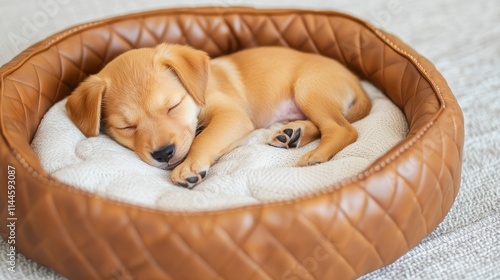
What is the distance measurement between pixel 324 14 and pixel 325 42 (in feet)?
0.51

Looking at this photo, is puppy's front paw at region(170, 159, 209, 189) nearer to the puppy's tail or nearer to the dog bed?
the dog bed

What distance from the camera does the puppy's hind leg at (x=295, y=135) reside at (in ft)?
8.54

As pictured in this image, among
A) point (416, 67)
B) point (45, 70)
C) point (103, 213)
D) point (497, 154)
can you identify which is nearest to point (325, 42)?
point (416, 67)

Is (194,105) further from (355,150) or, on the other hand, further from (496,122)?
(496,122)

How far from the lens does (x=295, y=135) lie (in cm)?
263

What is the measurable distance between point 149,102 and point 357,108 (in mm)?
1016

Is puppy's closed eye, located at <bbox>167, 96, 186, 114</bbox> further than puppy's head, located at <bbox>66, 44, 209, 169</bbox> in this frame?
Yes

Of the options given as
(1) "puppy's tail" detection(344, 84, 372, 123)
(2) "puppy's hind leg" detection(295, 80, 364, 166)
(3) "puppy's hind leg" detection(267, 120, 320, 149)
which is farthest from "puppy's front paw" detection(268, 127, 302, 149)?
(1) "puppy's tail" detection(344, 84, 372, 123)

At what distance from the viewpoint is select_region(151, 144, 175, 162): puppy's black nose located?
2.39 m

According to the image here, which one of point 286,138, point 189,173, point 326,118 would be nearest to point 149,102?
point 189,173

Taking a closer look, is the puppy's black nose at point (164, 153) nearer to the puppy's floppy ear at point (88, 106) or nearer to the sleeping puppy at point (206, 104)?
the sleeping puppy at point (206, 104)

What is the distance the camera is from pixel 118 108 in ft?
8.35

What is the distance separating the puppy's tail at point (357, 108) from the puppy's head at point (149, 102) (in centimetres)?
73

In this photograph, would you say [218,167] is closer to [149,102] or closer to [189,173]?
[189,173]
